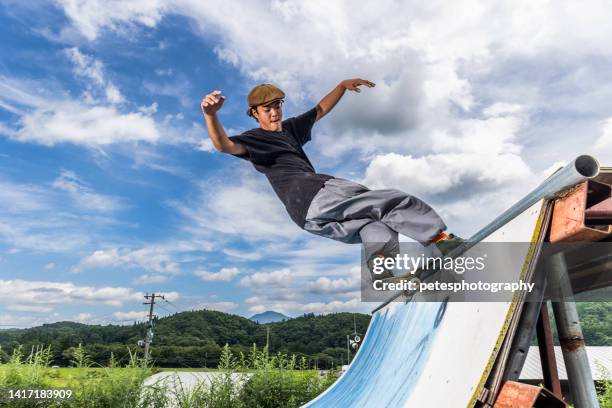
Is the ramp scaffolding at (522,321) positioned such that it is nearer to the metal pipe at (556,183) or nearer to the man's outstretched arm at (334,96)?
the metal pipe at (556,183)

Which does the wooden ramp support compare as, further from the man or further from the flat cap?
the flat cap

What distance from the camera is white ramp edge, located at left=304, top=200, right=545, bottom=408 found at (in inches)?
64.7

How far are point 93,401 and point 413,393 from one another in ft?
15.8

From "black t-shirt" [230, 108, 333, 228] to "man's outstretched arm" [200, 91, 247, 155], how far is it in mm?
73

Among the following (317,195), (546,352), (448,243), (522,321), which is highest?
(317,195)

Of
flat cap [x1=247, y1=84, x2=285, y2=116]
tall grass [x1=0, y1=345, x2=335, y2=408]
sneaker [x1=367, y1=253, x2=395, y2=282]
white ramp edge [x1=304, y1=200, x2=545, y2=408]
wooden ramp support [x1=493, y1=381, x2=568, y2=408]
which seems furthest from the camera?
tall grass [x1=0, y1=345, x2=335, y2=408]

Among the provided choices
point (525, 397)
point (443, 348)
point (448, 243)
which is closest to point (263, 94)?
point (448, 243)

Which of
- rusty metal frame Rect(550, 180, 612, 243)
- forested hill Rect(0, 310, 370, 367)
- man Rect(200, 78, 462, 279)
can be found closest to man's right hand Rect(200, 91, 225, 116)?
man Rect(200, 78, 462, 279)

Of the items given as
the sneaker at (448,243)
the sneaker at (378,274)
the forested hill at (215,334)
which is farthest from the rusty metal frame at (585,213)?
the forested hill at (215,334)

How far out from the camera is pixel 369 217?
2.86 m

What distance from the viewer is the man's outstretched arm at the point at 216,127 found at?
2709mm

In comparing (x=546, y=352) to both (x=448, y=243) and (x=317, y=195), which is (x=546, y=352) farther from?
(x=317, y=195)

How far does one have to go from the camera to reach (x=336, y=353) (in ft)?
54.4

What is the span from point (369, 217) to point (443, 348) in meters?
0.99
